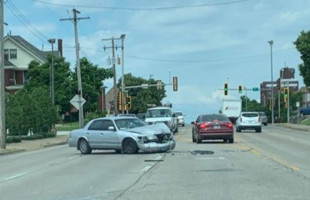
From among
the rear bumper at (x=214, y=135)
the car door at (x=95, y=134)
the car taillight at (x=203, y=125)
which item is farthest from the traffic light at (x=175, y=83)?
the car door at (x=95, y=134)

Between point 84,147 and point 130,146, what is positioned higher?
point 130,146

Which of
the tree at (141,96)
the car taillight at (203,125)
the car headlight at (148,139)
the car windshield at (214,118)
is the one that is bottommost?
the car headlight at (148,139)

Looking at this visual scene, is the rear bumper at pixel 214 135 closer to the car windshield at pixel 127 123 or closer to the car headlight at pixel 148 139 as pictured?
the car windshield at pixel 127 123

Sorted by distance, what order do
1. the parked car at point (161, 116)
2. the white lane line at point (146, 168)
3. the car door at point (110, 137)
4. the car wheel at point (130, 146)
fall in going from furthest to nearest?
1. the parked car at point (161, 116)
2. the car door at point (110, 137)
3. the car wheel at point (130, 146)
4. the white lane line at point (146, 168)

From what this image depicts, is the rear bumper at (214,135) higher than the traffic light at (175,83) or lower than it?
lower

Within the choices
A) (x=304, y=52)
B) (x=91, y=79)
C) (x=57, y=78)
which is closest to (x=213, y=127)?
(x=304, y=52)

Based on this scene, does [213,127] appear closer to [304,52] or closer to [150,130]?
[150,130]

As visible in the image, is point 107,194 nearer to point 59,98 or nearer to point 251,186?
point 251,186

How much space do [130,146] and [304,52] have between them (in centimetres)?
3871

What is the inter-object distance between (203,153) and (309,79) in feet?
125

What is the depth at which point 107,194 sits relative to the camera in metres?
11.9

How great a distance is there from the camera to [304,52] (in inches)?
2274

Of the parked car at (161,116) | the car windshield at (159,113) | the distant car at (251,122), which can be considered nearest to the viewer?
the parked car at (161,116)

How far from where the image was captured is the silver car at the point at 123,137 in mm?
22781
